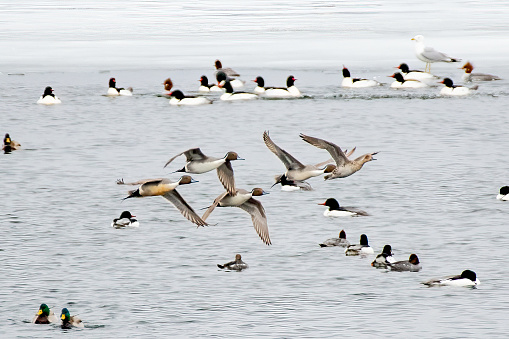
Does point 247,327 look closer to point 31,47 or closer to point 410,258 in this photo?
point 410,258

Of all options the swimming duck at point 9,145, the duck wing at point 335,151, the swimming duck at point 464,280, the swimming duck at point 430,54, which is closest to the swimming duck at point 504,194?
the duck wing at point 335,151

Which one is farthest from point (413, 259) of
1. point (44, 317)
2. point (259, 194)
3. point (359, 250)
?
point (44, 317)

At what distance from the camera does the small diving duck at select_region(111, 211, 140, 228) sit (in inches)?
601

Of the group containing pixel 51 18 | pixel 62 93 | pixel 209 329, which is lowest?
pixel 209 329

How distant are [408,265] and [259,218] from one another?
2.05 m

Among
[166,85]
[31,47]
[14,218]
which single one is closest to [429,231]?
[14,218]

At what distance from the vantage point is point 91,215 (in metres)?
16.3

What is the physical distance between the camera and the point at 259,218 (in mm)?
13219

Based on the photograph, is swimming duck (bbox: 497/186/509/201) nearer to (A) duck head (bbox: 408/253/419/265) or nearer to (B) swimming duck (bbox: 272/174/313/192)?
(B) swimming duck (bbox: 272/174/313/192)

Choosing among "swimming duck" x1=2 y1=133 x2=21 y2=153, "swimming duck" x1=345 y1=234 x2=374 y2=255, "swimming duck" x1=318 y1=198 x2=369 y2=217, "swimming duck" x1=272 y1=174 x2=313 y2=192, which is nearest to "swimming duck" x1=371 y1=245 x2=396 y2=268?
"swimming duck" x1=345 y1=234 x2=374 y2=255

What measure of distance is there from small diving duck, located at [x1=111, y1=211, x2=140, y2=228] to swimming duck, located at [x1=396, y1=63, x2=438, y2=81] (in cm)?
1858

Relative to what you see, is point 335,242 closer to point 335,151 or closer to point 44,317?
point 335,151

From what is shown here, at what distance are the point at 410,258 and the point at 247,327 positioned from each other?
306 cm

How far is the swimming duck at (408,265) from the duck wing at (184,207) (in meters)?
2.50
